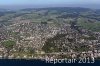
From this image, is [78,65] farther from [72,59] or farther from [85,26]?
[85,26]

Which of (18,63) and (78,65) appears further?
(18,63)

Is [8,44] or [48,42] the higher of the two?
[48,42]

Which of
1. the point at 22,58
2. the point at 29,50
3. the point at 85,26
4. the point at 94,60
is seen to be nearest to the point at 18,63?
the point at 22,58

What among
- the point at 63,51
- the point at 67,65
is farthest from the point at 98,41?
the point at 67,65

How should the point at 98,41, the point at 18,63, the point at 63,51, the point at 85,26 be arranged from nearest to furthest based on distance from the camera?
the point at 18,63 → the point at 63,51 → the point at 98,41 → the point at 85,26

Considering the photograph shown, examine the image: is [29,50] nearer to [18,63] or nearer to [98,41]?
[18,63]

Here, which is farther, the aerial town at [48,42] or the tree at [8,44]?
the tree at [8,44]

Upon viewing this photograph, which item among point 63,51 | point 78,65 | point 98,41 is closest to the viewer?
point 78,65

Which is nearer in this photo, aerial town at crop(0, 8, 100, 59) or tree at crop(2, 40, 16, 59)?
aerial town at crop(0, 8, 100, 59)

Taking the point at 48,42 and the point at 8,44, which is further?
the point at 8,44
